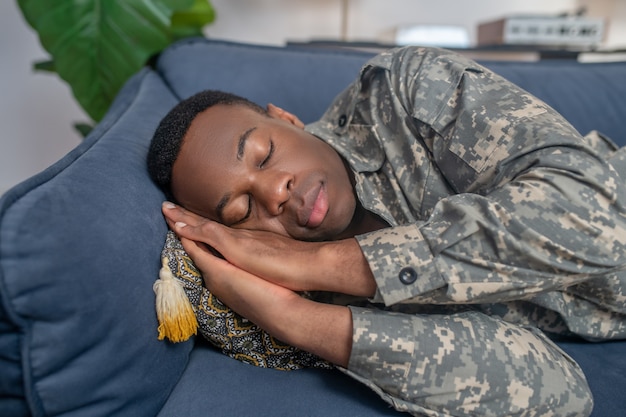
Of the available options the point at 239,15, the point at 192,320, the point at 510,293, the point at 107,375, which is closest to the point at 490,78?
the point at 510,293

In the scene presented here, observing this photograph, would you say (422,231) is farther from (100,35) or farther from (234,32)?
(234,32)

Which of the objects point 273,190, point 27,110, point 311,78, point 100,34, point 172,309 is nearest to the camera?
point 172,309

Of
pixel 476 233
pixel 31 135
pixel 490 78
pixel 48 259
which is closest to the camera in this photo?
pixel 48 259

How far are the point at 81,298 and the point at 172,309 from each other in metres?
0.13

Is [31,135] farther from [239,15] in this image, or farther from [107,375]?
[107,375]

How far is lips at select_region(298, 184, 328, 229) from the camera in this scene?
843mm

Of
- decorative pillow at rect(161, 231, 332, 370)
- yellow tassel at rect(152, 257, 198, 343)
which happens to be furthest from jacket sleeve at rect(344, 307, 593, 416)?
yellow tassel at rect(152, 257, 198, 343)

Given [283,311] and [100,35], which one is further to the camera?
[100,35]

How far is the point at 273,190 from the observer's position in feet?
2.72

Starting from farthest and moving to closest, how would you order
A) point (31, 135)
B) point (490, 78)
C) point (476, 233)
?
1. point (31, 135)
2. point (490, 78)
3. point (476, 233)

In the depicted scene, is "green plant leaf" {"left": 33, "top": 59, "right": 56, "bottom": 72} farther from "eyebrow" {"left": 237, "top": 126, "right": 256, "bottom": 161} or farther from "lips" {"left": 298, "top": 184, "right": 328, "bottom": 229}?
"lips" {"left": 298, "top": 184, "right": 328, "bottom": 229}

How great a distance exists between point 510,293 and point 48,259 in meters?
0.56

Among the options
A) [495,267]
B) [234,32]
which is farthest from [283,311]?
[234,32]

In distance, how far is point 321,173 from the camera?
0.90 meters
